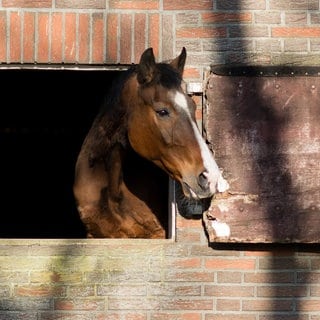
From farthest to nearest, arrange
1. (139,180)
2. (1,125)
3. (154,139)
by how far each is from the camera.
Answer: (1,125)
(139,180)
(154,139)

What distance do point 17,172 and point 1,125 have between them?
0.53 meters

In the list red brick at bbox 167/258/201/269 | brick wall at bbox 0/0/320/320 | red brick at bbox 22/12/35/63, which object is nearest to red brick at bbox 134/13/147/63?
brick wall at bbox 0/0/320/320

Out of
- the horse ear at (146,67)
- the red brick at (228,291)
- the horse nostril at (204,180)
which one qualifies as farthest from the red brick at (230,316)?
the horse ear at (146,67)

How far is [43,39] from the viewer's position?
5230 mm

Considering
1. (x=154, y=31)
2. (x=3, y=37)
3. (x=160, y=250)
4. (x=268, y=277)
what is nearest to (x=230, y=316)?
(x=268, y=277)

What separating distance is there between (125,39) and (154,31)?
16 cm

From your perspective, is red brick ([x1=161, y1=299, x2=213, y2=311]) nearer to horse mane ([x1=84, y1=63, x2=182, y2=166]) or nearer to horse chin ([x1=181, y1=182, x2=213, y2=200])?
horse chin ([x1=181, y1=182, x2=213, y2=200])

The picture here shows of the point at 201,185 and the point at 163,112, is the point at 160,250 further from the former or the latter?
the point at 163,112

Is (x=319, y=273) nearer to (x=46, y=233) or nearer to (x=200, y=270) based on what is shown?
(x=200, y=270)

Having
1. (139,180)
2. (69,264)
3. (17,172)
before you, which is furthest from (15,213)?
(69,264)

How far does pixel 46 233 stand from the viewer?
892 cm

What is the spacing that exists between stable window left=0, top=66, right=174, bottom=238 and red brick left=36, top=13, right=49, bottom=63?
306 centimetres

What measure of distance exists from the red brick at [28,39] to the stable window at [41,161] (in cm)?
306

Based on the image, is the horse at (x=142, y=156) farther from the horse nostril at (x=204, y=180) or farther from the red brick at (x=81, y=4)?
the red brick at (x=81, y=4)
